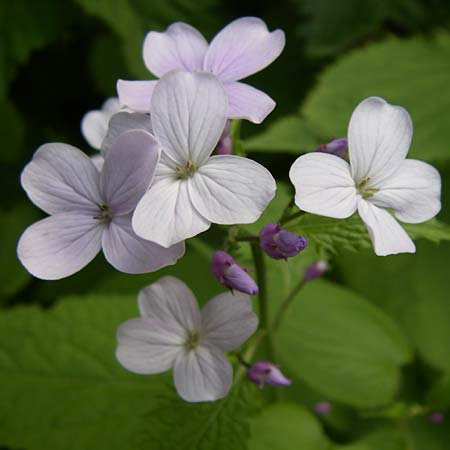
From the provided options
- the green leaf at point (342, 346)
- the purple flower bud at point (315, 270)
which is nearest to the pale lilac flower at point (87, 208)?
the purple flower bud at point (315, 270)

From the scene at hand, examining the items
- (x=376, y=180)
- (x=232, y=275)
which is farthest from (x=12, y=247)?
(x=376, y=180)

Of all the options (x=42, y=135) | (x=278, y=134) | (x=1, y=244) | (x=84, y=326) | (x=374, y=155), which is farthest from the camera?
(x=42, y=135)

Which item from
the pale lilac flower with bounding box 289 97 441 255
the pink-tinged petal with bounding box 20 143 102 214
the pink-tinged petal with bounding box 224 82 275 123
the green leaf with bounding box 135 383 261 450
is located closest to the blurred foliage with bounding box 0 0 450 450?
Answer: the green leaf with bounding box 135 383 261 450

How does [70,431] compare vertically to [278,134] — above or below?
below

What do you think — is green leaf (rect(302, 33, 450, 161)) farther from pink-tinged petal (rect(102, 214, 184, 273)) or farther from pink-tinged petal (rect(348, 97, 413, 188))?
pink-tinged petal (rect(102, 214, 184, 273))

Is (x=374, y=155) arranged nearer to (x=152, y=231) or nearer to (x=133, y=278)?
(x=152, y=231)

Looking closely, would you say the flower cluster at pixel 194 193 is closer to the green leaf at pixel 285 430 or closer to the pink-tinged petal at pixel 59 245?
the pink-tinged petal at pixel 59 245

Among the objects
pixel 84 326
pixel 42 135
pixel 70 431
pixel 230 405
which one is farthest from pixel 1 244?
pixel 230 405
